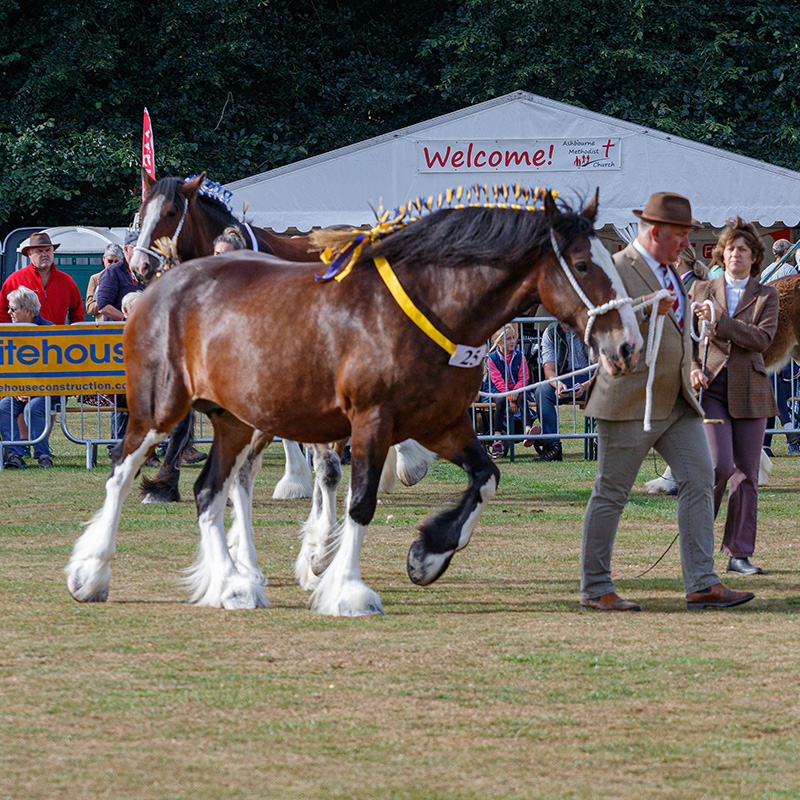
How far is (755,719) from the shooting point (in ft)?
16.3

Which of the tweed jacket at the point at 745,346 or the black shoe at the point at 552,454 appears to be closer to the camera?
the tweed jacket at the point at 745,346

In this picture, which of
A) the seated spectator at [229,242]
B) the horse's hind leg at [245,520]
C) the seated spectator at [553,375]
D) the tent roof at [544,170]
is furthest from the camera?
the tent roof at [544,170]

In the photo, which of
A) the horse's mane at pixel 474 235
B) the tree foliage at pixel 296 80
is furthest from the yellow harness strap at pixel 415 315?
the tree foliage at pixel 296 80

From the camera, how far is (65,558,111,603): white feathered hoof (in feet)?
23.8

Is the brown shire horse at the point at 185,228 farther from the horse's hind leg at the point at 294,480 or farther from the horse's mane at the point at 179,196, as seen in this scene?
the horse's hind leg at the point at 294,480

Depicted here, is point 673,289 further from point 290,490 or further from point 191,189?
point 290,490

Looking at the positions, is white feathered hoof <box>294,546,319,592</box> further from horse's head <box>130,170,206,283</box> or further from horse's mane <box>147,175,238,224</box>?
horse's mane <box>147,175,238,224</box>

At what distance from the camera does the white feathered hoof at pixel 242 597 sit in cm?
717

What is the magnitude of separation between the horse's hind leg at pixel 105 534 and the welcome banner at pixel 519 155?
515 inches

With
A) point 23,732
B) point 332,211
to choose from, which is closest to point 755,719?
point 23,732

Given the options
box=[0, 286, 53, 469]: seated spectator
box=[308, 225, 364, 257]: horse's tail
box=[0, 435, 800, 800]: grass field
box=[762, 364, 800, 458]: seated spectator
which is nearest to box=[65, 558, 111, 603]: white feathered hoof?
box=[0, 435, 800, 800]: grass field

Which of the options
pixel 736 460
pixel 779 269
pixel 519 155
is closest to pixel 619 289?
pixel 736 460

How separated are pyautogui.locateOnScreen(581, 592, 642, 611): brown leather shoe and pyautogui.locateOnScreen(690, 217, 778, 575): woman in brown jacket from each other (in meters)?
1.43

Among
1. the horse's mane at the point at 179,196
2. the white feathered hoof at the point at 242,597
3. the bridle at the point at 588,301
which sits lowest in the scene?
the white feathered hoof at the point at 242,597
